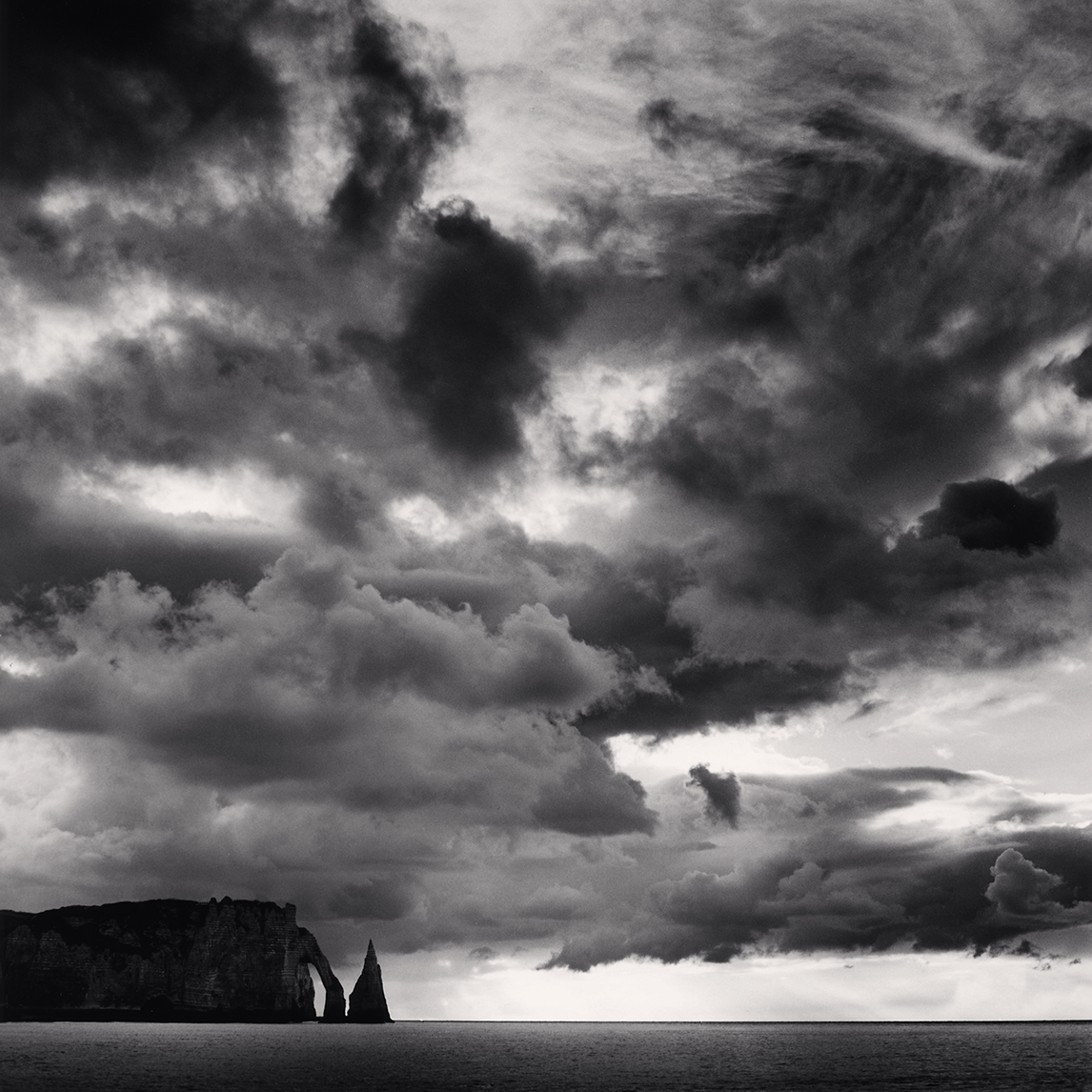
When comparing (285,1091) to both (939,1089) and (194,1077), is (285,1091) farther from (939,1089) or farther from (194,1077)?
(939,1089)

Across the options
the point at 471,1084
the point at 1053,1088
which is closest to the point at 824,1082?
the point at 1053,1088

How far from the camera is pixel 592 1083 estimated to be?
619 ft

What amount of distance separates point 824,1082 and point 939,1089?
22.3 metres

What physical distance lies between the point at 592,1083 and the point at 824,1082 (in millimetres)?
36210

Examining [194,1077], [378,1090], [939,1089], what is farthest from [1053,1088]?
[194,1077]

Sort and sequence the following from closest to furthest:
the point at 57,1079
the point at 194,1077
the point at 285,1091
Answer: the point at 285,1091 → the point at 57,1079 → the point at 194,1077

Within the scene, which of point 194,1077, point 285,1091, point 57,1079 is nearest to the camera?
point 285,1091

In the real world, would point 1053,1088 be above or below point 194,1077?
below

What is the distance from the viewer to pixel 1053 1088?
575 feet

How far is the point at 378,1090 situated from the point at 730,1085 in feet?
175

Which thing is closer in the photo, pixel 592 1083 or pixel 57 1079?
pixel 57 1079

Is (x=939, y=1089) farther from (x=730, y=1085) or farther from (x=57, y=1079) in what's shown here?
(x=57, y=1079)

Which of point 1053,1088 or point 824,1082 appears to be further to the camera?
point 824,1082

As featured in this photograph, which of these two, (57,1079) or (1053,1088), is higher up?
(57,1079)
